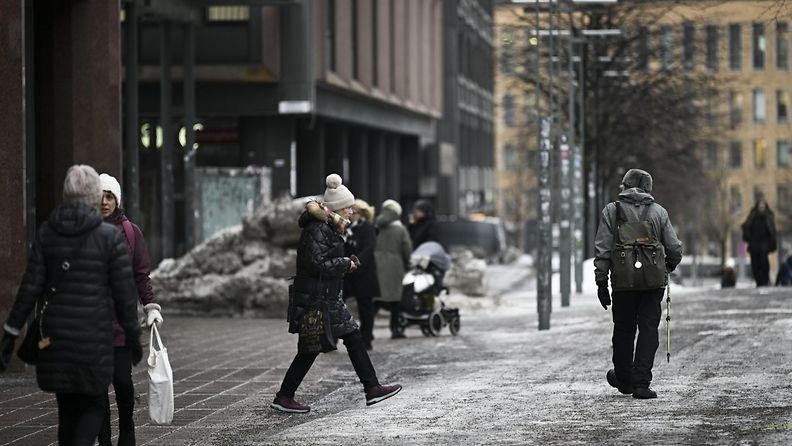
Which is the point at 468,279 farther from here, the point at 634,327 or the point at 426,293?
the point at 634,327

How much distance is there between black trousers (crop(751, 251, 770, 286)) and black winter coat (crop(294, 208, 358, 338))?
67.5 feet

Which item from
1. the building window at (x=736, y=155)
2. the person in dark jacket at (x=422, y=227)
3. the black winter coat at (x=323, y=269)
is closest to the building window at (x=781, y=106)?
the building window at (x=736, y=155)

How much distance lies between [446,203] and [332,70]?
28.2 m

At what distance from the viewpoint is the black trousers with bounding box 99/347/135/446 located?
386 inches

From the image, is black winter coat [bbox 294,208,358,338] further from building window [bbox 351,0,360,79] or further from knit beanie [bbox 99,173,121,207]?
building window [bbox 351,0,360,79]

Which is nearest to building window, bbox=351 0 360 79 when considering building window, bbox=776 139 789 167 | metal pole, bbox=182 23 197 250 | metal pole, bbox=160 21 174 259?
metal pole, bbox=182 23 197 250

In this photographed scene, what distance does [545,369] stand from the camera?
15.5 m

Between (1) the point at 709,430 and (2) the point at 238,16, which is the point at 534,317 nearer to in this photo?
(2) the point at 238,16

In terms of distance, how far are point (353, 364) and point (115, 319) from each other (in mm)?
3317

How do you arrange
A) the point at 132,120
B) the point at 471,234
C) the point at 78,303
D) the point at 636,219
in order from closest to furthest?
the point at 78,303 < the point at 636,219 < the point at 132,120 < the point at 471,234

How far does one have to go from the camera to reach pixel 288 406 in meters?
12.6

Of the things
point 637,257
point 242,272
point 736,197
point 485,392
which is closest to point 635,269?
point 637,257

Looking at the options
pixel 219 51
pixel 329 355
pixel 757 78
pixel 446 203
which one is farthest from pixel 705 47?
pixel 757 78

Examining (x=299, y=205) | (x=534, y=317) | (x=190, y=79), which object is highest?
(x=190, y=79)
